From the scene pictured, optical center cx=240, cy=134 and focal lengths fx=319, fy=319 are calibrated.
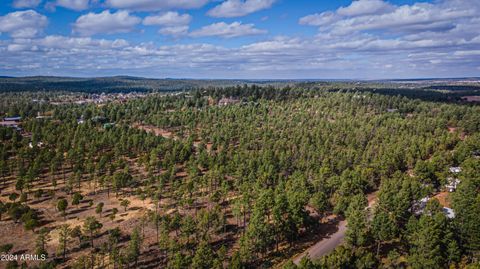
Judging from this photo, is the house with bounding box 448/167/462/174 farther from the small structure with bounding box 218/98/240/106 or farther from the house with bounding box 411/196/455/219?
the small structure with bounding box 218/98/240/106

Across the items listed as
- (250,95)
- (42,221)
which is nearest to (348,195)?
(42,221)

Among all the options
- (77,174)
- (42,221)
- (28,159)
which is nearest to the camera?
(42,221)

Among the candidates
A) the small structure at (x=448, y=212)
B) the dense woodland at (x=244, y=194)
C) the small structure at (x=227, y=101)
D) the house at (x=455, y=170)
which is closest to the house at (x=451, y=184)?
the dense woodland at (x=244, y=194)

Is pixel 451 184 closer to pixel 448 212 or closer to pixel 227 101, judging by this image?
pixel 448 212

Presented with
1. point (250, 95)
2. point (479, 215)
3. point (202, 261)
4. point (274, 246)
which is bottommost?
point (274, 246)

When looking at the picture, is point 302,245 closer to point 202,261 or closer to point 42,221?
point 202,261

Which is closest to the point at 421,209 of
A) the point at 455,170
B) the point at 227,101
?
the point at 455,170

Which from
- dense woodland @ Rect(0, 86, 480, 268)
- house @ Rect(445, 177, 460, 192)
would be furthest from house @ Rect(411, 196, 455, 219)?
house @ Rect(445, 177, 460, 192)

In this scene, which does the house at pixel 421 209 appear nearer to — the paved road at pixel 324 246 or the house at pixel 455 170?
the paved road at pixel 324 246
